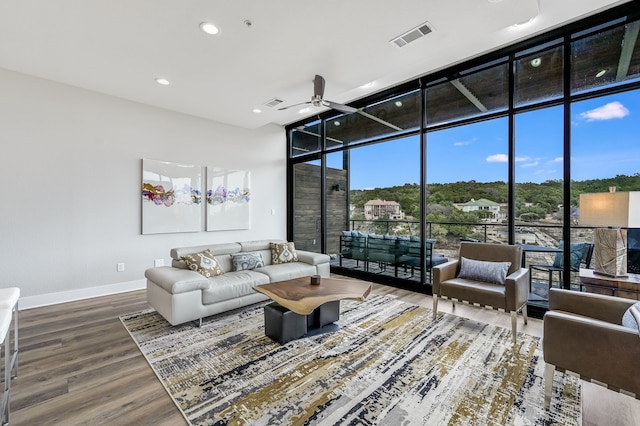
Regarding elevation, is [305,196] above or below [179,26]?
below

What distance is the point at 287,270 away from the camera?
402 centimetres

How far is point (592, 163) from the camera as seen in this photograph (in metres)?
3.11

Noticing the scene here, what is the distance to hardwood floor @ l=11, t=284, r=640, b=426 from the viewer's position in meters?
1.78

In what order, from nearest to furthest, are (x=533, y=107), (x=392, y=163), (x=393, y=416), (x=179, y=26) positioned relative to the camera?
1. (x=393, y=416)
2. (x=179, y=26)
3. (x=533, y=107)
4. (x=392, y=163)

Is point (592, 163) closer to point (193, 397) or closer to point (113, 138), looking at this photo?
point (193, 397)

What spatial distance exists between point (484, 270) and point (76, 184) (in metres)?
5.61

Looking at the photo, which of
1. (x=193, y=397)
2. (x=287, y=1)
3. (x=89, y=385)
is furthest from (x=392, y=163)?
(x=89, y=385)

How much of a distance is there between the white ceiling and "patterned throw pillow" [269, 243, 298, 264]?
238 centimetres

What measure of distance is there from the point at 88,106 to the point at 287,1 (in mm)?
3605

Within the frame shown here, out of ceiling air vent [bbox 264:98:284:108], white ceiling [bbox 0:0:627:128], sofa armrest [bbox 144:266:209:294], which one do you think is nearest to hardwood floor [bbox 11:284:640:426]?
sofa armrest [bbox 144:266:209:294]

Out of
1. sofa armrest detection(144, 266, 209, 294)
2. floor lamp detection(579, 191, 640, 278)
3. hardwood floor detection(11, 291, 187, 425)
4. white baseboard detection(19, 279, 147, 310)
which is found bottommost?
hardwood floor detection(11, 291, 187, 425)

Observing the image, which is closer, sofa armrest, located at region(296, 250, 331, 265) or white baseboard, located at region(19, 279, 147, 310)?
white baseboard, located at region(19, 279, 147, 310)

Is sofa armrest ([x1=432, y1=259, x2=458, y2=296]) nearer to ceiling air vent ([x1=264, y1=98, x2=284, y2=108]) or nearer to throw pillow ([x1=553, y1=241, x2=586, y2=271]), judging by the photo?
throw pillow ([x1=553, y1=241, x2=586, y2=271])

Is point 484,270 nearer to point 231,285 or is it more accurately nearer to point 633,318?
point 633,318
